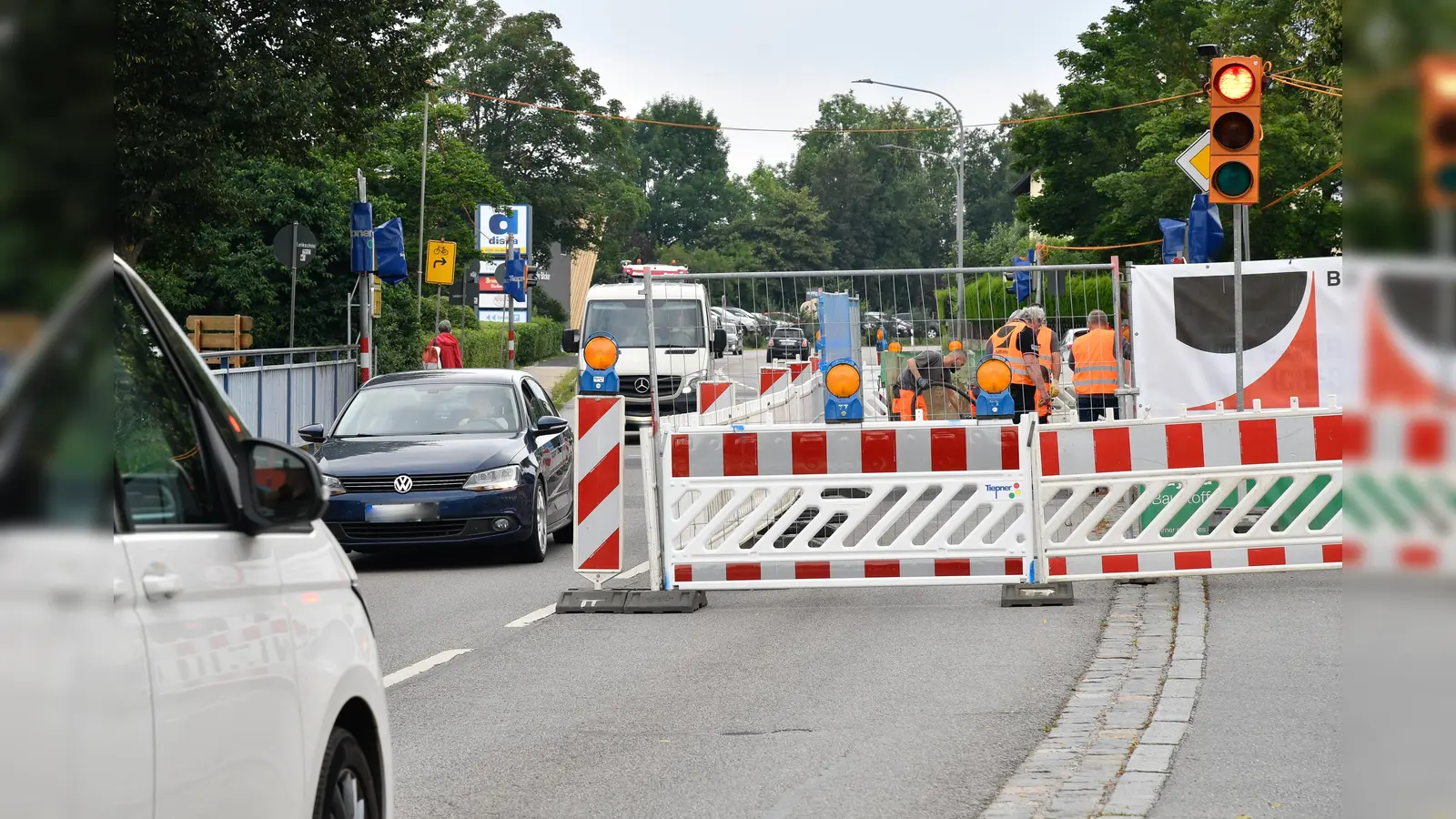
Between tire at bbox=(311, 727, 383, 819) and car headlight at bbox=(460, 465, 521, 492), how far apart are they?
8983mm

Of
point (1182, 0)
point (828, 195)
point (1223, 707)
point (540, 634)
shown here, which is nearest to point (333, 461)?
point (540, 634)

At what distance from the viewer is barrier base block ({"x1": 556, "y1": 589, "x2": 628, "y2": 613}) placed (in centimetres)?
1073

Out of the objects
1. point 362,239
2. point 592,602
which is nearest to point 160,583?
point 592,602

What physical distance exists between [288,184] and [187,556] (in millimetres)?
32055

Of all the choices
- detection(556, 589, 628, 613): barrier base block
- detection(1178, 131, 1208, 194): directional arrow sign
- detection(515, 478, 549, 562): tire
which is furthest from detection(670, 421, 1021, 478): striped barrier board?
detection(1178, 131, 1208, 194): directional arrow sign

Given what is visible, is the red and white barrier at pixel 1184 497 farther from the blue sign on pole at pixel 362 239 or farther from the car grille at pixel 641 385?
the blue sign on pole at pixel 362 239

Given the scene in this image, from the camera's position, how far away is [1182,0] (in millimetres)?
49875

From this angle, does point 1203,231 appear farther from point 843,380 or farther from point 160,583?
point 160,583

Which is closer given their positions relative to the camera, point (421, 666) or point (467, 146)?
point (421, 666)

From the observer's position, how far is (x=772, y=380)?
15.6 m

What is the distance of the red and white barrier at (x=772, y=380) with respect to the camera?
15000 millimetres

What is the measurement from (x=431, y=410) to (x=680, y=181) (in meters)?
144

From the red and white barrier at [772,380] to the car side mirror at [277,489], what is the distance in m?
11.1

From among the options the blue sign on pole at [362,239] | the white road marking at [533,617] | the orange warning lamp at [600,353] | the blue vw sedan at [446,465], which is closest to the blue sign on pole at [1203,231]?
the blue vw sedan at [446,465]
